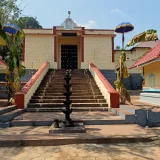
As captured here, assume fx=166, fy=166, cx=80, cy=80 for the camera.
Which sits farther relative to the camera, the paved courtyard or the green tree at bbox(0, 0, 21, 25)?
the green tree at bbox(0, 0, 21, 25)

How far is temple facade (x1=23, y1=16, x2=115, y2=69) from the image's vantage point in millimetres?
16094

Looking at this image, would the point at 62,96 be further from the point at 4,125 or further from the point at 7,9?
the point at 7,9

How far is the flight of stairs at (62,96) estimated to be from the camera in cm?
812

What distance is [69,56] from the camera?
58.5 feet

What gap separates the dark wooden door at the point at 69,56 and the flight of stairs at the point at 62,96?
5.53m

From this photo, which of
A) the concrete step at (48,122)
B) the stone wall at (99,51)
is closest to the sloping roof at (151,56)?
the concrete step at (48,122)

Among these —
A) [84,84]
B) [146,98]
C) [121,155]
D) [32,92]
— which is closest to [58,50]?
[84,84]

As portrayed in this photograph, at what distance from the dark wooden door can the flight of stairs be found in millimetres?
5535

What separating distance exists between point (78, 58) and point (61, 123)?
13.0 m

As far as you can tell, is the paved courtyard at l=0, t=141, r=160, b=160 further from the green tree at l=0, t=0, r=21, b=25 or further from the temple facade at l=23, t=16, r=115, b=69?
the green tree at l=0, t=0, r=21, b=25

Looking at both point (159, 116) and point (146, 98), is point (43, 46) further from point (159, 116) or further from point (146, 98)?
point (159, 116)

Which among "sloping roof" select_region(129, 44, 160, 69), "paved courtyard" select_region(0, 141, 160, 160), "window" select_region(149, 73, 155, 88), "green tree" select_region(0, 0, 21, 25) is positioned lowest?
"paved courtyard" select_region(0, 141, 160, 160)

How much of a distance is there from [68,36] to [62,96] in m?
9.01

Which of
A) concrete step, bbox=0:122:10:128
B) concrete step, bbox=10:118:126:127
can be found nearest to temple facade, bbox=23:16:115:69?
concrete step, bbox=10:118:126:127
